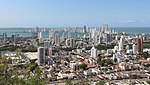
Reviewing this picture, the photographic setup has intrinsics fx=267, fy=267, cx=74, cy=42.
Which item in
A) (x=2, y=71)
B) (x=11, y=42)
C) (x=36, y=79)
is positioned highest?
(x=2, y=71)

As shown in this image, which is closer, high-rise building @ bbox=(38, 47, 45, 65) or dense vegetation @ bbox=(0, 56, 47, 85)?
dense vegetation @ bbox=(0, 56, 47, 85)

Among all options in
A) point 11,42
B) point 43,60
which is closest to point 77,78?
point 43,60

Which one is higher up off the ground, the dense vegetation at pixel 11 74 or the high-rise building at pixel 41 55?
the dense vegetation at pixel 11 74

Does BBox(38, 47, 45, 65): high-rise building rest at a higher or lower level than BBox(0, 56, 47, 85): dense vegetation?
lower

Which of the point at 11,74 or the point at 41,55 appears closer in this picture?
the point at 11,74

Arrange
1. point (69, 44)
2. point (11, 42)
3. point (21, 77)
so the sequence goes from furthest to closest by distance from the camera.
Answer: point (11, 42) → point (69, 44) → point (21, 77)

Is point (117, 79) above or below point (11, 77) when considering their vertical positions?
below

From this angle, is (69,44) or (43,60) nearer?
(43,60)

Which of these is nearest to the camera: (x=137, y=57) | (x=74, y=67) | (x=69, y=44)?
(x=74, y=67)

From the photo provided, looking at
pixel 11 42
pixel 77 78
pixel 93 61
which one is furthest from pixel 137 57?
pixel 11 42

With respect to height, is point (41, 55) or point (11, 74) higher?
point (11, 74)

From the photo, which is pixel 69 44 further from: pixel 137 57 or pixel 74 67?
pixel 74 67
